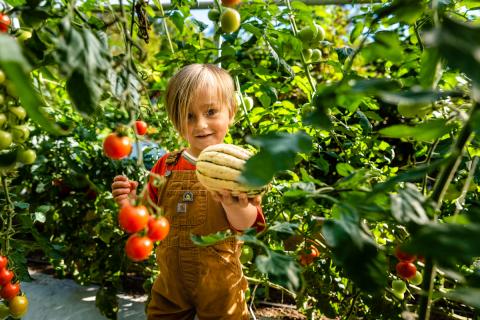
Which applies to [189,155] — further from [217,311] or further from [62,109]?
[62,109]

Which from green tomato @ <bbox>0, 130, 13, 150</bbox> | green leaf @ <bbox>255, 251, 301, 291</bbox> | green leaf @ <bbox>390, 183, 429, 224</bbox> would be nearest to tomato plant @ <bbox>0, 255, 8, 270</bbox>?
green tomato @ <bbox>0, 130, 13, 150</bbox>

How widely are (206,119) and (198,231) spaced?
397 millimetres

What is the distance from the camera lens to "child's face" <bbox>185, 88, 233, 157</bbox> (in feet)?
4.83

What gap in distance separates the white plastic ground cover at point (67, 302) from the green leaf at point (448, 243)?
1.99 m

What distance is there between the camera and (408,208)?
62 centimetres

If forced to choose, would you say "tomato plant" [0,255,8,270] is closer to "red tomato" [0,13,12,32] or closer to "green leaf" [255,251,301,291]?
"red tomato" [0,13,12,32]

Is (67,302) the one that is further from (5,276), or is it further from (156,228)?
(156,228)

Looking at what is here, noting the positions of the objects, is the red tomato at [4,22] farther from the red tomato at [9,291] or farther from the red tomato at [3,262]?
the red tomato at [9,291]

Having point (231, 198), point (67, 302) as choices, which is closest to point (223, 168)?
point (231, 198)

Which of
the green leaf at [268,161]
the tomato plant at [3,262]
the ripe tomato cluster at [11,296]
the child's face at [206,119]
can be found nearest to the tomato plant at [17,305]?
the ripe tomato cluster at [11,296]

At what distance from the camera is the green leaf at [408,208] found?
1.99ft

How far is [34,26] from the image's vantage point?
2.51 feet

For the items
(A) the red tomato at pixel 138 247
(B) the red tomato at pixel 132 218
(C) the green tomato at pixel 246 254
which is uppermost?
(B) the red tomato at pixel 132 218

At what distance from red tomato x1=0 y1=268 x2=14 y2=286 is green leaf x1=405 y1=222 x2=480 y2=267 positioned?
3.86 feet
